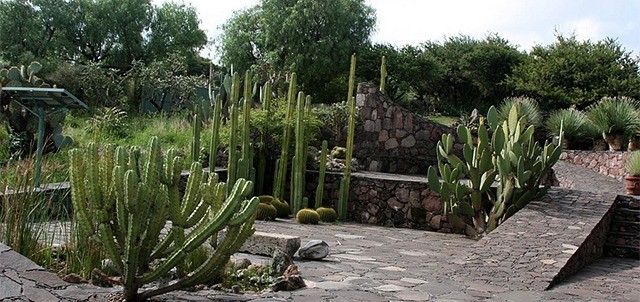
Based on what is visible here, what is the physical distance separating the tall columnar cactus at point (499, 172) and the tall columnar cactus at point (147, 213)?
5.82 m

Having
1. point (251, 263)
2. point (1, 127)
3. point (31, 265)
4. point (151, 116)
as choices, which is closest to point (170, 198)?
point (31, 265)

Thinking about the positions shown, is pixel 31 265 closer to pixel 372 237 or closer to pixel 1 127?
pixel 372 237

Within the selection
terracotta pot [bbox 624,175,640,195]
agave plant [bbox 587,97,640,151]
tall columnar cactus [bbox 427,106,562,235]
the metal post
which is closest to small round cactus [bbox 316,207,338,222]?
tall columnar cactus [bbox 427,106,562,235]

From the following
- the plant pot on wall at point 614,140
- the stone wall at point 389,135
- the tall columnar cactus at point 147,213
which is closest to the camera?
the tall columnar cactus at point 147,213

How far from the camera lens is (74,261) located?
6074mm

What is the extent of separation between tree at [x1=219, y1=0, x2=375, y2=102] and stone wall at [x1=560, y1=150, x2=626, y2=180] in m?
11.9

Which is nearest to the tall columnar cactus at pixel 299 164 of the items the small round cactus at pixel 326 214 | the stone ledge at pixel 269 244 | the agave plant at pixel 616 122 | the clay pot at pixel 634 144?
the small round cactus at pixel 326 214

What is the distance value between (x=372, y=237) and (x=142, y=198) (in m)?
6.18

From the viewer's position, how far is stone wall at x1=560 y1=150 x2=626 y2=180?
48.7 ft

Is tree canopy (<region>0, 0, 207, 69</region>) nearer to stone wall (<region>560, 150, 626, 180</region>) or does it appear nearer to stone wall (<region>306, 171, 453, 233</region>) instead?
stone wall (<region>306, 171, 453, 233</region>)

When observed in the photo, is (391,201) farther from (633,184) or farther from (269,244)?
(269,244)

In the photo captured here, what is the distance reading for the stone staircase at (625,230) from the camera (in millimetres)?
10383

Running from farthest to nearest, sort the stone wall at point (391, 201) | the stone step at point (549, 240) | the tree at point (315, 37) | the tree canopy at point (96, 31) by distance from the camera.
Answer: the tree canopy at point (96, 31) → the tree at point (315, 37) → the stone wall at point (391, 201) → the stone step at point (549, 240)

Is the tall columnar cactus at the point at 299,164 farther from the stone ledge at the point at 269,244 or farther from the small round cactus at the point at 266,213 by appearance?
the stone ledge at the point at 269,244
